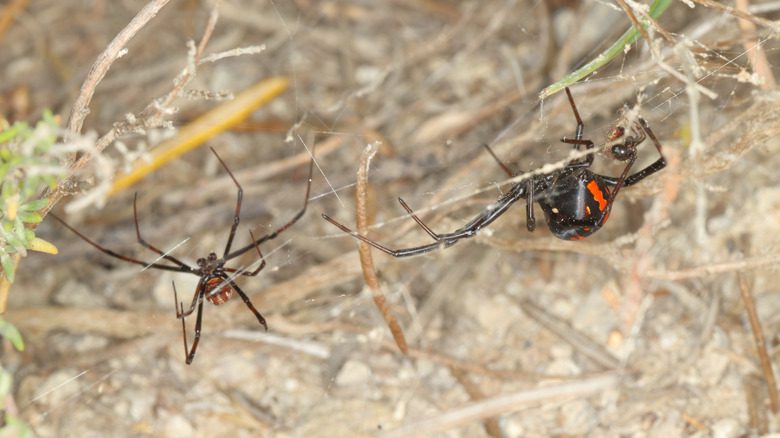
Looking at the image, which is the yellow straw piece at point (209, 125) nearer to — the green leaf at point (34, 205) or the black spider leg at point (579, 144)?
the green leaf at point (34, 205)

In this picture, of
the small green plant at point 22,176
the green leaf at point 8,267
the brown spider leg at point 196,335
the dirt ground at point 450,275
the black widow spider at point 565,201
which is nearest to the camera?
the small green plant at point 22,176

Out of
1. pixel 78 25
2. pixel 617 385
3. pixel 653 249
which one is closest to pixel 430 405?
pixel 617 385

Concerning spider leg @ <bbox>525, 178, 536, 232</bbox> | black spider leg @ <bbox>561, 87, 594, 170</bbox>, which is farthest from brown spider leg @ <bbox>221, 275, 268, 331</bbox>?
black spider leg @ <bbox>561, 87, 594, 170</bbox>

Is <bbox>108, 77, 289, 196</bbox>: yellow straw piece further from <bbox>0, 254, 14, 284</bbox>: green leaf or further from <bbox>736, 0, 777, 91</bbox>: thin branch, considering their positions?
<bbox>736, 0, 777, 91</bbox>: thin branch

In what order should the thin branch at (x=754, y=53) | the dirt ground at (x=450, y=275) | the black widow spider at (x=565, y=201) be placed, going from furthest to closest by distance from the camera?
the dirt ground at (x=450, y=275) < the black widow spider at (x=565, y=201) < the thin branch at (x=754, y=53)

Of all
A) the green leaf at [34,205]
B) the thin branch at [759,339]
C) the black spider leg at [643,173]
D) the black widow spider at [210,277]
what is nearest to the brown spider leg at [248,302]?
the black widow spider at [210,277]

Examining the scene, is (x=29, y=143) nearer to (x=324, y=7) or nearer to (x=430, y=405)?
(x=430, y=405)
